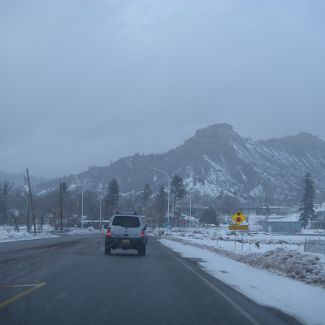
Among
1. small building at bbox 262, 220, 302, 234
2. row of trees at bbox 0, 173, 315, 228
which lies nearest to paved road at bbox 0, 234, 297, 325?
small building at bbox 262, 220, 302, 234

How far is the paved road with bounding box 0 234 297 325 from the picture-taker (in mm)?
11453

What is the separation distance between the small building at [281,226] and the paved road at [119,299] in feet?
213

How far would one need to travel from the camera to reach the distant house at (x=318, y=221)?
73.9 m

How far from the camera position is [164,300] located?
1413cm

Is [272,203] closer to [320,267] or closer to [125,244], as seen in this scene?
[125,244]

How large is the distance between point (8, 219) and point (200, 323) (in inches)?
4966

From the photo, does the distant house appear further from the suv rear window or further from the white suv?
the white suv

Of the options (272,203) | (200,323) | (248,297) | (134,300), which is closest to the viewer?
(200,323)

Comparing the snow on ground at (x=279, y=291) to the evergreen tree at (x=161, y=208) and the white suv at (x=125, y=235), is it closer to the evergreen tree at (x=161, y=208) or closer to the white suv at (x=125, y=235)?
the white suv at (x=125, y=235)

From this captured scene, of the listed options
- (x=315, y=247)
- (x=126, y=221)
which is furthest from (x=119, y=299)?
(x=315, y=247)

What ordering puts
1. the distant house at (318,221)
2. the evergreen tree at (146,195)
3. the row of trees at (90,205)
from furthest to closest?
the evergreen tree at (146,195), the row of trees at (90,205), the distant house at (318,221)

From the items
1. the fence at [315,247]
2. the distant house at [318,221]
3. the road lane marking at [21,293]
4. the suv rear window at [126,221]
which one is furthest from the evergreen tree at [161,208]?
the road lane marking at [21,293]

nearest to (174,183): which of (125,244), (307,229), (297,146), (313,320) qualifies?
(307,229)

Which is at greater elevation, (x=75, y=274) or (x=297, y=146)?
(x=297, y=146)
